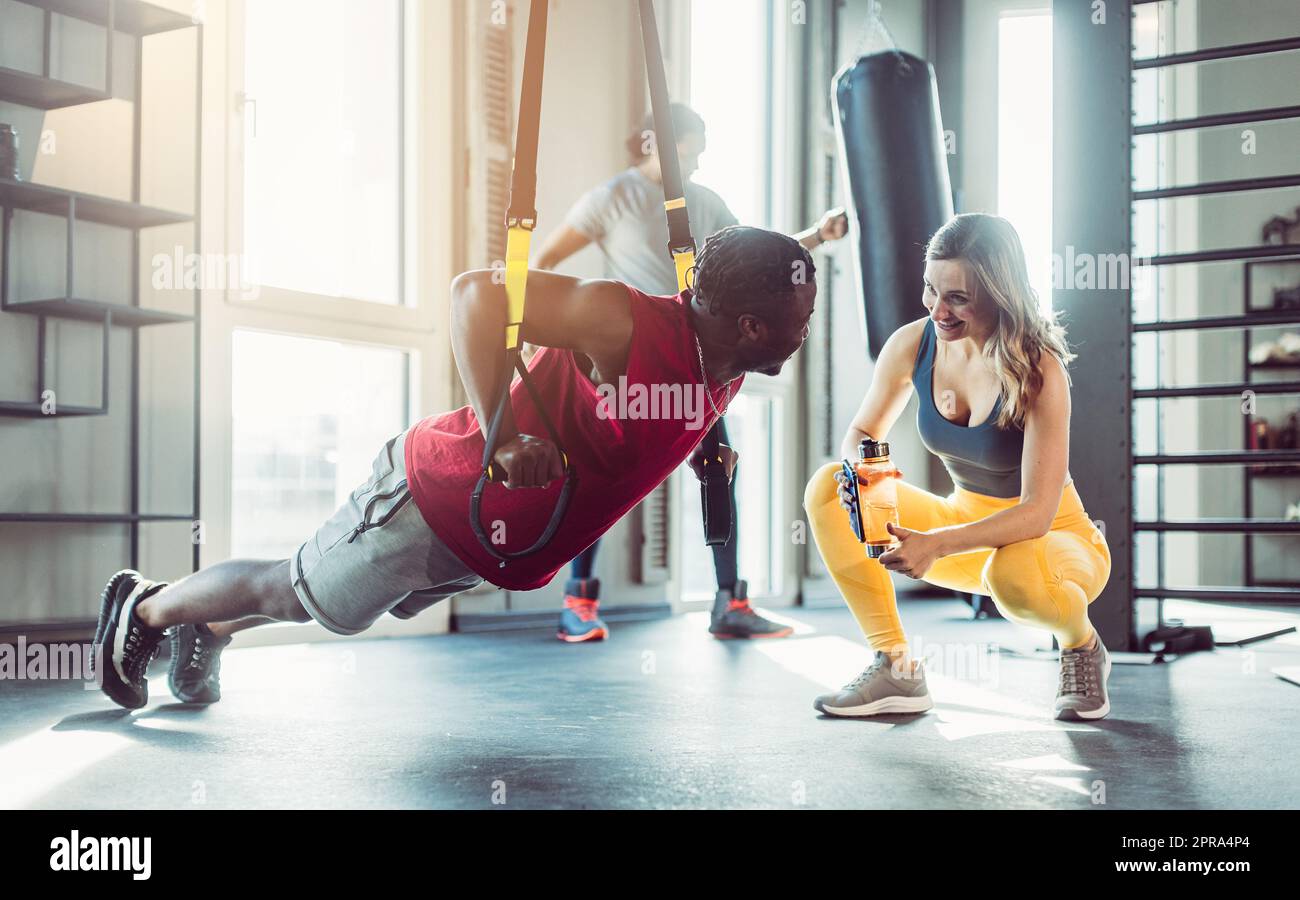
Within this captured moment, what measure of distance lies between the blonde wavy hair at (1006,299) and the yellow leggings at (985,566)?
0.78 ft

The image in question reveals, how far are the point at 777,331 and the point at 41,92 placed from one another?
233cm

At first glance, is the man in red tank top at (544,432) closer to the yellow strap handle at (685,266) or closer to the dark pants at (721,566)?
the yellow strap handle at (685,266)

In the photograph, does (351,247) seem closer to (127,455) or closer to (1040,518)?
(127,455)

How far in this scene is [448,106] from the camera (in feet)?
13.1

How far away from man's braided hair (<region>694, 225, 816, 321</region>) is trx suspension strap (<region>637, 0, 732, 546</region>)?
0.34 feet

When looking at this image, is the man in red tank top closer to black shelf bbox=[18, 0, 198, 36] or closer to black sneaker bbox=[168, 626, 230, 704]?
black sneaker bbox=[168, 626, 230, 704]

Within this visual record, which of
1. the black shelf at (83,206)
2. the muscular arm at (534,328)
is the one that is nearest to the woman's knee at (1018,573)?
the muscular arm at (534,328)

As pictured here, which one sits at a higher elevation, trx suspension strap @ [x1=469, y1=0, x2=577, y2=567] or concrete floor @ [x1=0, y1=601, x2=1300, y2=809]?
trx suspension strap @ [x1=469, y1=0, x2=577, y2=567]

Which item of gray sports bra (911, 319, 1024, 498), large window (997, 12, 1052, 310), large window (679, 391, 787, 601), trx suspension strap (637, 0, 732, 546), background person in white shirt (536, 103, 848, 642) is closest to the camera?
trx suspension strap (637, 0, 732, 546)

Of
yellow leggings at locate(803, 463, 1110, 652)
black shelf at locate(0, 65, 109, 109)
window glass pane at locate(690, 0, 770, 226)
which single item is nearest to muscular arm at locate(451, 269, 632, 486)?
yellow leggings at locate(803, 463, 1110, 652)

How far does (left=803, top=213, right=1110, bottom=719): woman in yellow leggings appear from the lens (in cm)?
202

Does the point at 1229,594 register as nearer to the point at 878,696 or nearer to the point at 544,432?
the point at 878,696
